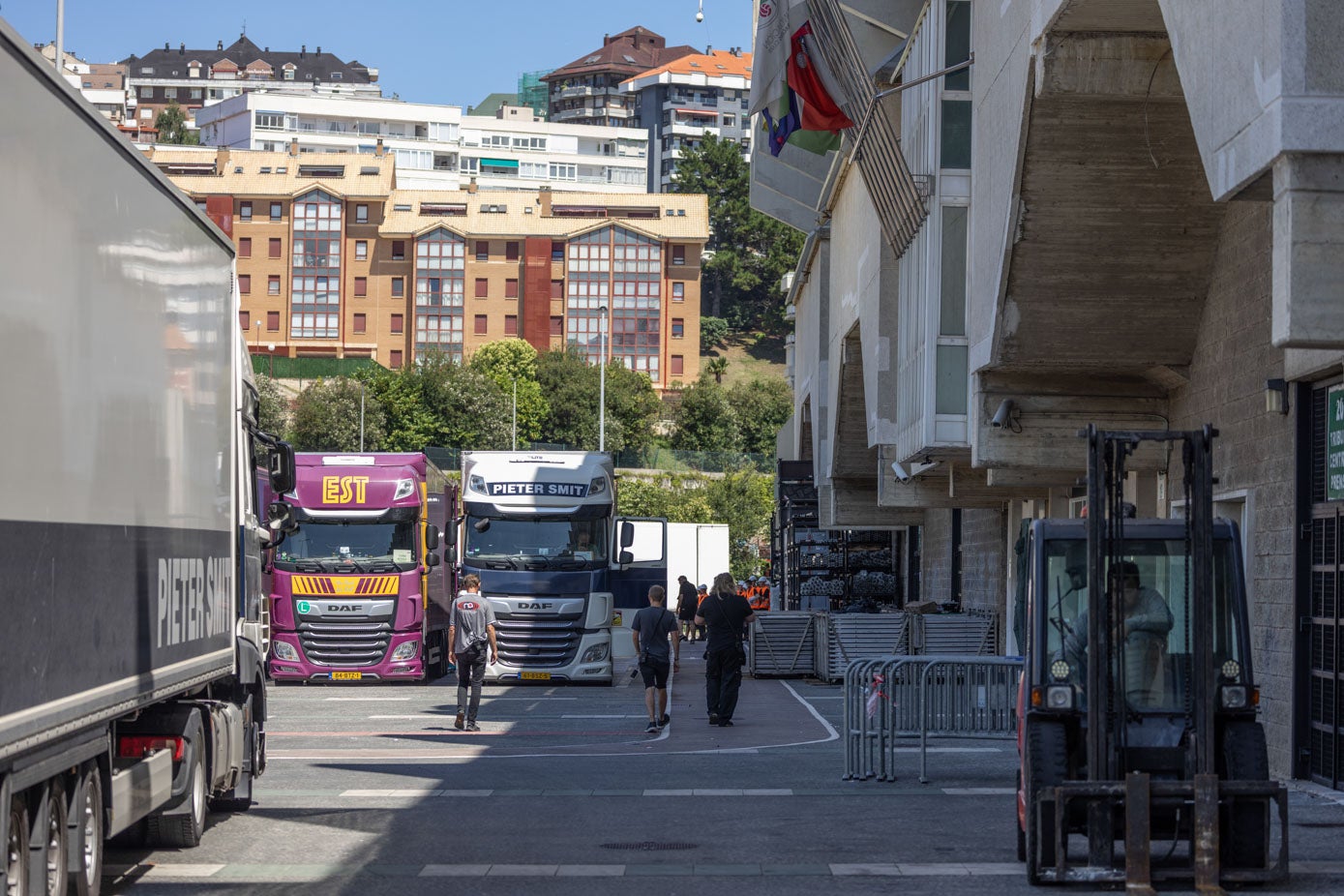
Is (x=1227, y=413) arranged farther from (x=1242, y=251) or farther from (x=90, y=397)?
(x=90, y=397)

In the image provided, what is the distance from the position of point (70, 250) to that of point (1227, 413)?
12.3m

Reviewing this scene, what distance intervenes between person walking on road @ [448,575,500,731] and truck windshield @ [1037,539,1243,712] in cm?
1196

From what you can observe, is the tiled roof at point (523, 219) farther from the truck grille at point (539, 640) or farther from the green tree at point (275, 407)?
the truck grille at point (539, 640)

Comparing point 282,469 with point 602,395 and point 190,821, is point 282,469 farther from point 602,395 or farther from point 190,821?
point 602,395

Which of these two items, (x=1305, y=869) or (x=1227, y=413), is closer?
(x=1305, y=869)

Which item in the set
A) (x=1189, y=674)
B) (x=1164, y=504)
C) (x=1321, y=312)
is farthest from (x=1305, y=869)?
(x=1164, y=504)

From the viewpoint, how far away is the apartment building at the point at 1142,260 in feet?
34.5

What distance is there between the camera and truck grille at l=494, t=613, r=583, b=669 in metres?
30.6

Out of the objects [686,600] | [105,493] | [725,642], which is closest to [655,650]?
[725,642]

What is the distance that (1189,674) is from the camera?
11.0 meters

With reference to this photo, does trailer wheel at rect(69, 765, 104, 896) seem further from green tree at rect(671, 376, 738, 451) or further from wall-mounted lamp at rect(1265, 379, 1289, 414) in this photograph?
green tree at rect(671, 376, 738, 451)

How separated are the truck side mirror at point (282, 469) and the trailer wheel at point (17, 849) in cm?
623

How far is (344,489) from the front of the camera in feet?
100

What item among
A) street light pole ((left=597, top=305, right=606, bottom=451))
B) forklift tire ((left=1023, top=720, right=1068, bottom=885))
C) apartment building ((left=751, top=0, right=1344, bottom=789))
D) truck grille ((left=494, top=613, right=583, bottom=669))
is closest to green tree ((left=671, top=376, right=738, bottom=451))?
street light pole ((left=597, top=305, right=606, bottom=451))
